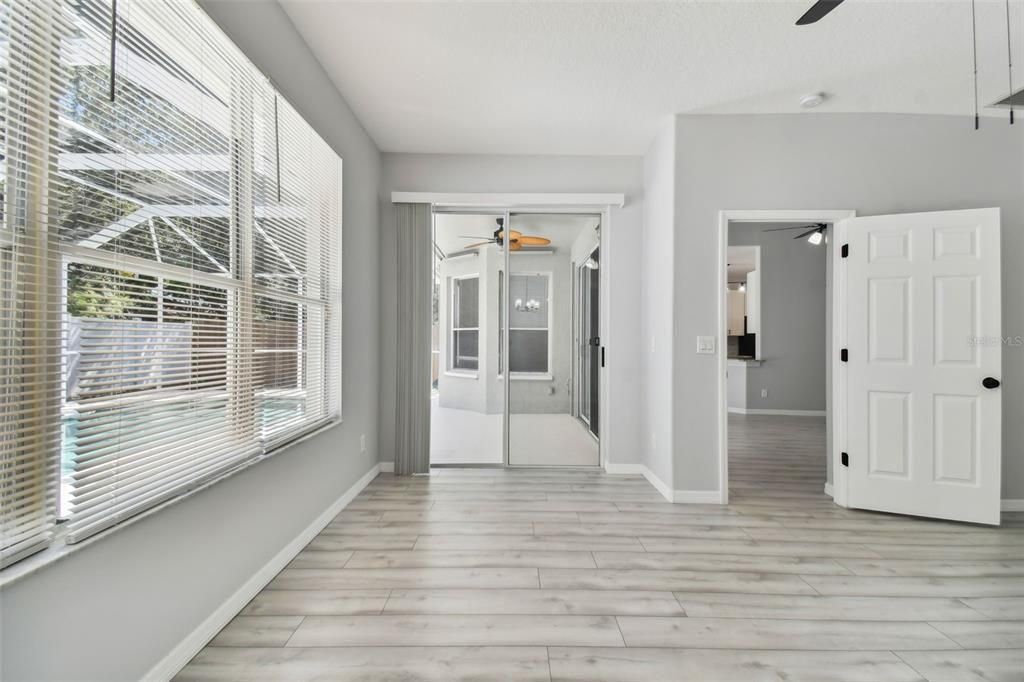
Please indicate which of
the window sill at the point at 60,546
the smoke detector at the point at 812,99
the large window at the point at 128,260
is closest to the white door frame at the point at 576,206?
the smoke detector at the point at 812,99

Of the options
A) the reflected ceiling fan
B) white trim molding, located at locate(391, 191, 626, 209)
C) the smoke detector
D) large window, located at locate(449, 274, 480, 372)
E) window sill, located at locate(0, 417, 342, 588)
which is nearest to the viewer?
window sill, located at locate(0, 417, 342, 588)

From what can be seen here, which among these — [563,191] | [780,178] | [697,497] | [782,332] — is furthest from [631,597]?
[782,332]

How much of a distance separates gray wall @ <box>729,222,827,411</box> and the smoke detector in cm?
401

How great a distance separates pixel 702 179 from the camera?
3162mm

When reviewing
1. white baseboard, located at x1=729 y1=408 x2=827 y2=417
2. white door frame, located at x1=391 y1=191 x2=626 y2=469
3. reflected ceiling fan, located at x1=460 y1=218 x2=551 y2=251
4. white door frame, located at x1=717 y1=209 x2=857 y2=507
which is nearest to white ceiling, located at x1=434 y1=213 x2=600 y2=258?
reflected ceiling fan, located at x1=460 y1=218 x2=551 y2=251

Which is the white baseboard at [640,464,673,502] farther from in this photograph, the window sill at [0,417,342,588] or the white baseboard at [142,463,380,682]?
the window sill at [0,417,342,588]

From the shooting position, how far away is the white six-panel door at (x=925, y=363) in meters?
2.77

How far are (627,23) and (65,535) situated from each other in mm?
2991

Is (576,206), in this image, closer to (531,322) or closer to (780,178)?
(780,178)

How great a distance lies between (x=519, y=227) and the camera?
5.03 m

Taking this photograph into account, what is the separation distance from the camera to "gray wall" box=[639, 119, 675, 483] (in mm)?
3189

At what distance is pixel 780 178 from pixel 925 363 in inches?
61.4

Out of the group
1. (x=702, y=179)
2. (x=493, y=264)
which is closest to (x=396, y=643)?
(x=702, y=179)

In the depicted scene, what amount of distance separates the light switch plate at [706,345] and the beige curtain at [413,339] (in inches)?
86.2
